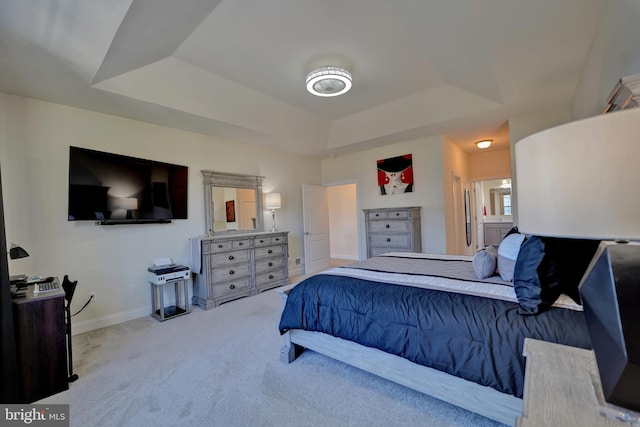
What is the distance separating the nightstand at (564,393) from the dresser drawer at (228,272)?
3654mm

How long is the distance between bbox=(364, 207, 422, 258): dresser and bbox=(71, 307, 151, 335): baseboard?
3.63 metres

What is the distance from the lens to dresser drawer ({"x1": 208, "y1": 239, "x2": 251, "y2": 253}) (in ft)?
12.8

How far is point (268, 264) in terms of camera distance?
4.62m

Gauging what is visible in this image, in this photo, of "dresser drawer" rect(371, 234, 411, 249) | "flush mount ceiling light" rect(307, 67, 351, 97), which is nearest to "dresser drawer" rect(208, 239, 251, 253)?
"dresser drawer" rect(371, 234, 411, 249)

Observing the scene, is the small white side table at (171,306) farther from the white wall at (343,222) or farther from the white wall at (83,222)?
the white wall at (343,222)

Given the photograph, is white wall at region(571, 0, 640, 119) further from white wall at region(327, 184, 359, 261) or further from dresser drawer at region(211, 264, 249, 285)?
white wall at region(327, 184, 359, 261)

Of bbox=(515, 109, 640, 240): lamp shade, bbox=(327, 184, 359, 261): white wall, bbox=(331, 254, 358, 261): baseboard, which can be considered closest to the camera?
bbox=(515, 109, 640, 240): lamp shade

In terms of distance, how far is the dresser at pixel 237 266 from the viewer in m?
3.83

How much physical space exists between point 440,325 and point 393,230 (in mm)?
3328

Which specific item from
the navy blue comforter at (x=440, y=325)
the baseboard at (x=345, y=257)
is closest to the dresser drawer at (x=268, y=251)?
the navy blue comforter at (x=440, y=325)

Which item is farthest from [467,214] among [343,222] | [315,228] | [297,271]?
[297,271]

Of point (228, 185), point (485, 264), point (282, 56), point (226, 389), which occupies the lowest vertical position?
point (226, 389)

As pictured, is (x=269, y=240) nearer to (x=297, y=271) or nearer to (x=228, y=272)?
(x=228, y=272)

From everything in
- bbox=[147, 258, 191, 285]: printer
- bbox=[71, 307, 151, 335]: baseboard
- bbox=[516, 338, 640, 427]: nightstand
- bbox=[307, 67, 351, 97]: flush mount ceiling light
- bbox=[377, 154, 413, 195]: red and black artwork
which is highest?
bbox=[307, 67, 351, 97]: flush mount ceiling light
